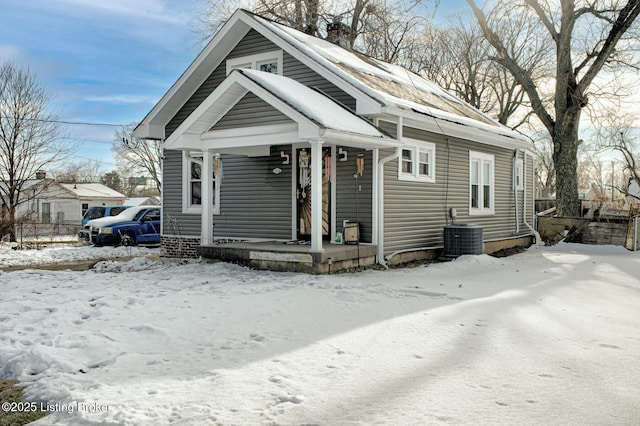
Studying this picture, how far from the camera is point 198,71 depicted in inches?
569

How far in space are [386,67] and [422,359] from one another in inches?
516

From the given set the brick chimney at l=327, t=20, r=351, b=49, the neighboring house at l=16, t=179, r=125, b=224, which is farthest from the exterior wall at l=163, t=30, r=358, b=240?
the neighboring house at l=16, t=179, r=125, b=224

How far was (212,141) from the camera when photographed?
1190 centimetres

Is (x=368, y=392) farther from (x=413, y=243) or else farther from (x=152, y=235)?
(x=152, y=235)

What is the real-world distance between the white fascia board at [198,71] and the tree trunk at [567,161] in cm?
1394

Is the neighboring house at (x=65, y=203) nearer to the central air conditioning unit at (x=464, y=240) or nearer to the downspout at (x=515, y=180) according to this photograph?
the downspout at (x=515, y=180)

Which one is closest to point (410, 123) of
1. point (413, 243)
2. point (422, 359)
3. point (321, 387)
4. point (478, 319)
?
point (413, 243)

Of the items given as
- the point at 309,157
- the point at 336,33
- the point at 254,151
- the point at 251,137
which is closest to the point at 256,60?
the point at 254,151

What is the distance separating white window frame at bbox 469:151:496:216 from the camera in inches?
618

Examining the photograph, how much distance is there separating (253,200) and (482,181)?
23.4 feet

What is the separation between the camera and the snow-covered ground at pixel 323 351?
3746mm

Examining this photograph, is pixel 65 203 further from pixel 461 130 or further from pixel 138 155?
pixel 461 130

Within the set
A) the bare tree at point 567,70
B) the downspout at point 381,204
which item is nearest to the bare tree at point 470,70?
the bare tree at point 567,70

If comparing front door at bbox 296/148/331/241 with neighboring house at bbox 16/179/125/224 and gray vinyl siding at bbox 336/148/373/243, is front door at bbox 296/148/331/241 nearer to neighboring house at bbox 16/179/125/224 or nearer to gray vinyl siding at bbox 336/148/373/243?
gray vinyl siding at bbox 336/148/373/243
